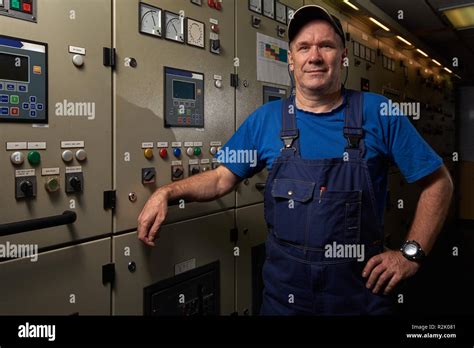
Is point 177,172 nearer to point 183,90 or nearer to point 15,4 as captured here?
point 183,90

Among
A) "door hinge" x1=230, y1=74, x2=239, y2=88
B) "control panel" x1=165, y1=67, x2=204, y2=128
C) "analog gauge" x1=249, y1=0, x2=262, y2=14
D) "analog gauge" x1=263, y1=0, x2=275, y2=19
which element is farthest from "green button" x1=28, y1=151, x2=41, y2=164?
"analog gauge" x1=263, y1=0, x2=275, y2=19

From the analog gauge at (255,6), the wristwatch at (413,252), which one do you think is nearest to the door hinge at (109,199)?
the wristwatch at (413,252)

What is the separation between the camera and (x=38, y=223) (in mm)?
1308

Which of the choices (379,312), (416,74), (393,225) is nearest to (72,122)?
(379,312)

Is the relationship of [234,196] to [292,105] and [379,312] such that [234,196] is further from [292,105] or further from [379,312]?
[379,312]

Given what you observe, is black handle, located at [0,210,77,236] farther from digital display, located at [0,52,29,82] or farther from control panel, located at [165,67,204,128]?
control panel, located at [165,67,204,128]

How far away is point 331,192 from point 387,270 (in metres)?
0.36

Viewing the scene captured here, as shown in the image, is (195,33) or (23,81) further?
(195,33)

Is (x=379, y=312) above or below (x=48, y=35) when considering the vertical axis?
below

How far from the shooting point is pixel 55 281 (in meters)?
1.44

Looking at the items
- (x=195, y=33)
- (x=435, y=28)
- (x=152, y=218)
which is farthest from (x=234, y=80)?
(x=435, y=28)

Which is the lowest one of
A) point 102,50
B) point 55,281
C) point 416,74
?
point 55,281

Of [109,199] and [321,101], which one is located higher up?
[321,101]

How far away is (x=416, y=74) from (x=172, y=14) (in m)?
4.60
